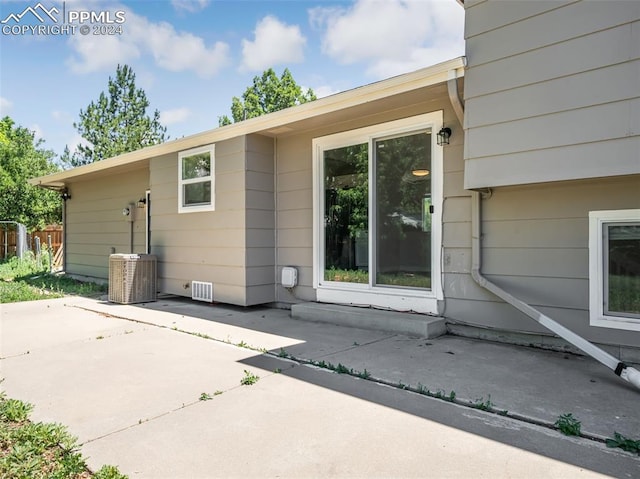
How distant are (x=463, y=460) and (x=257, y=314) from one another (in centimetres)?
366

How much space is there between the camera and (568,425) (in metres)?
2.04

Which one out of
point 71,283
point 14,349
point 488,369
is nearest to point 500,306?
point 488,369

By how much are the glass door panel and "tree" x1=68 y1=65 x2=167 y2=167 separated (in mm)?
17901

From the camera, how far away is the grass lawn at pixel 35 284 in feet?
21.8

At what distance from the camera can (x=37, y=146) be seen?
816 inches

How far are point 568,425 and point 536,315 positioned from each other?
4.17ft

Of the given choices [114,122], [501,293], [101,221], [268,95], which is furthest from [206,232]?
[268,95]

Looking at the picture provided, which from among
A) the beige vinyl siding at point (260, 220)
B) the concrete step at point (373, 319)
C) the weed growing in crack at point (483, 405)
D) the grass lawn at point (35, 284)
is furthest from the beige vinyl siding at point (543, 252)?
the grass lawn at point (35, 284)

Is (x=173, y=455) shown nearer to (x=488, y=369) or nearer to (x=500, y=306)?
(x=488, y=369)

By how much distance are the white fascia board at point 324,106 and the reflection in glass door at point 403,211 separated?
2.15 ft

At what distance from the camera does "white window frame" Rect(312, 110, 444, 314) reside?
4.13 m

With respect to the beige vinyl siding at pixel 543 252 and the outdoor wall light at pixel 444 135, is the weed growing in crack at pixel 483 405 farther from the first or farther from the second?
the outdoor wall light at pixel 444 135

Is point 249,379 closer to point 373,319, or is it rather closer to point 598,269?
point 373,319

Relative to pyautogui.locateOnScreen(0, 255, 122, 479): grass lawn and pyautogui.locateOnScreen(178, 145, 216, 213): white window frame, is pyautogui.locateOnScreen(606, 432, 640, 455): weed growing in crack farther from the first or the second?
pyautogui.locateOnScreen(178, 145, 216, 213): white window frame
